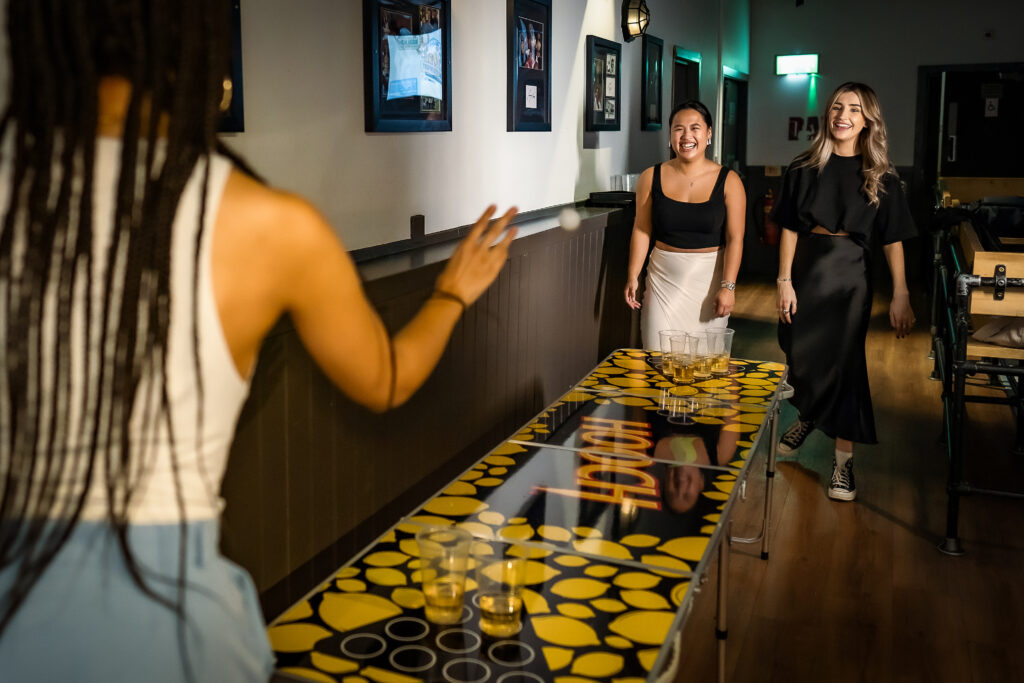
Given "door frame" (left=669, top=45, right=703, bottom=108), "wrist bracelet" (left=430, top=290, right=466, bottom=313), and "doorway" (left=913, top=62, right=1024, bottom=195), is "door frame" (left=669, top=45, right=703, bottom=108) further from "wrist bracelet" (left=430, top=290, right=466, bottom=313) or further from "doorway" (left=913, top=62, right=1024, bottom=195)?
"wrist bracelet" (left=430, top=290, right=466, bottom=313)

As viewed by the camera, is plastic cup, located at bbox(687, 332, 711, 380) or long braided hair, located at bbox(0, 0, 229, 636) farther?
plastic cup, located at bbox(687, 332, 711, 380)

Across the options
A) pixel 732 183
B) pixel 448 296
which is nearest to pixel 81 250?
pixel 448 296

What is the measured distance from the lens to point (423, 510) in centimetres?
173

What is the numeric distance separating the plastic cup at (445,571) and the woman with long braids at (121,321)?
1.52 feet

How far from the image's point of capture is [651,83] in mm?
5910

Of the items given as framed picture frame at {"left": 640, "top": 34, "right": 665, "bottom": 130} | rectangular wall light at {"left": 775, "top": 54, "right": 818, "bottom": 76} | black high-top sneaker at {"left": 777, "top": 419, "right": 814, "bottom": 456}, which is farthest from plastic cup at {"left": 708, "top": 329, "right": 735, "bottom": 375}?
rectangular wall light at {"left": 775, "top": 54, "right": 818, "bottom": 76}

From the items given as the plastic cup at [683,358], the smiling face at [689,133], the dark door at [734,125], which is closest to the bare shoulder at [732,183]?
the smiling face at [689,133]

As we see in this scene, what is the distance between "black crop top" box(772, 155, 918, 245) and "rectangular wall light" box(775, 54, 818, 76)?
6.32 metres

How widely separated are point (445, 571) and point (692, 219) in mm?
2707

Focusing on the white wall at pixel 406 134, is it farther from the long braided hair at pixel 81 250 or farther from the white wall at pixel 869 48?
the white wall at pixel 869 48

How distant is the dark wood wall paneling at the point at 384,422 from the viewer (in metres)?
1.98

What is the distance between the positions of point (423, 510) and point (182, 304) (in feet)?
3.17

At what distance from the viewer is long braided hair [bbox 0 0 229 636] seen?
801 millimetres

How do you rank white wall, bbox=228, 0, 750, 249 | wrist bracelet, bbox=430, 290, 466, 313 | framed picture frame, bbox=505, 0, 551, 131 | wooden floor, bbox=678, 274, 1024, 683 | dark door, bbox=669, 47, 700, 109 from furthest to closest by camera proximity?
dark door, bbox=669, 47, 700, 109 < framed picture frame, bbox=505, 0, 551, 131 < wooden floor, bbox=678, 274, 1024, 683 < white wall, bbox=228, 0, 750, 249 < wrist bracelet, bbox=430, 290, 466, 313
